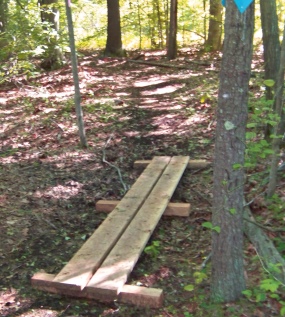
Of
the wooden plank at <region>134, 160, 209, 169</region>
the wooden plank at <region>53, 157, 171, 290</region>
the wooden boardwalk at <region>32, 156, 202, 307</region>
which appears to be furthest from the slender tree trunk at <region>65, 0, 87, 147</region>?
the wooden boardwalk at <region>32, 156, 202, 307</region>

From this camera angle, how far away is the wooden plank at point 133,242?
3.38 metres

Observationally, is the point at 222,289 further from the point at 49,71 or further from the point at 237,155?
the point at 49,71

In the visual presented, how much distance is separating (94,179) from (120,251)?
83.9 inches

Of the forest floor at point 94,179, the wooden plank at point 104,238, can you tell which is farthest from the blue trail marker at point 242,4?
the wooden plank at point 104,238

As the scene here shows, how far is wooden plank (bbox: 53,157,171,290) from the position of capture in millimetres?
3459

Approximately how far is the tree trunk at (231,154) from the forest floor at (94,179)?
0.67ft

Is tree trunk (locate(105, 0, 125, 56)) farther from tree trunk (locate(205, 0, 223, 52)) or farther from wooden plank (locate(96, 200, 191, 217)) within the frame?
wooden plank (locate(96, 200, 191, 217))

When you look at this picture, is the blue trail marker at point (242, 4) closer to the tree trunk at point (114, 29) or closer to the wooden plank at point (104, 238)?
the wooden plank at point (104, 238)

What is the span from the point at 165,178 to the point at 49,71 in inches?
266

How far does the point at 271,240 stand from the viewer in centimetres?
414

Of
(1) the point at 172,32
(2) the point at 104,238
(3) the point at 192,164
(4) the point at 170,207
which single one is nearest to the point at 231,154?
(2) the point at 104,238

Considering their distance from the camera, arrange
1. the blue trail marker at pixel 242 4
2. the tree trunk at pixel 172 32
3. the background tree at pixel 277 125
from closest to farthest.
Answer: the blue trail marker at pixel 242 4 < the background tree at pixel 277 125 < the tree trunk at pixel 172 32

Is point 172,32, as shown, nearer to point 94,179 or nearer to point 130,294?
point 94,179

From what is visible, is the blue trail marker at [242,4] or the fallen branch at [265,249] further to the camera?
the fallen branch at [265,249]
